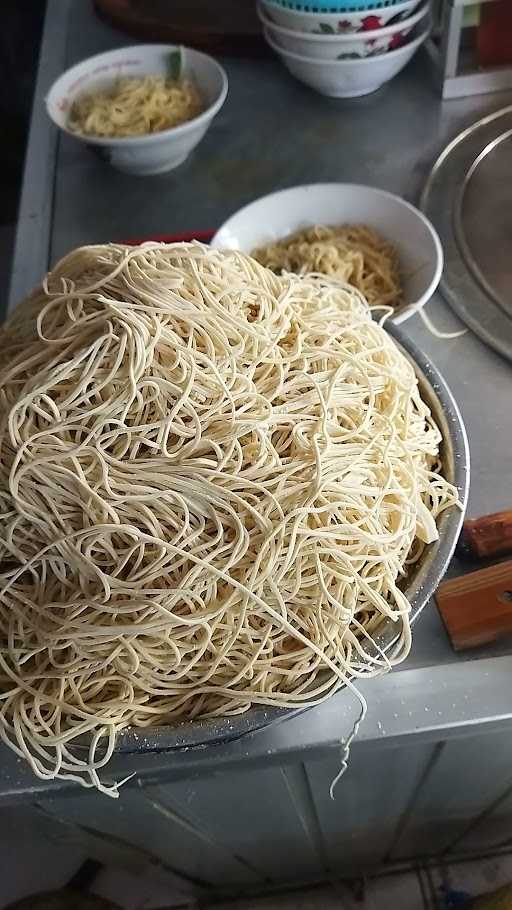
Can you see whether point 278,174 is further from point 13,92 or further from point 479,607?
point 13,92

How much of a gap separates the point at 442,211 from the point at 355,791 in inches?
25.7

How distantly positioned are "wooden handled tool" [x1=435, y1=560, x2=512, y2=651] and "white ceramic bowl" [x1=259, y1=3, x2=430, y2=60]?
66 cm

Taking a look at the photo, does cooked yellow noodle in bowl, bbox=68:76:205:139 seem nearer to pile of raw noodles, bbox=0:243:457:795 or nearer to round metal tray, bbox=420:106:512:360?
round metal tray, bbox=420:106:512:360

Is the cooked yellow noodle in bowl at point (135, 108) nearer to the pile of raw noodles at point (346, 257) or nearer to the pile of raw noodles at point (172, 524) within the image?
the pile of raw noodles at point (346, 257)

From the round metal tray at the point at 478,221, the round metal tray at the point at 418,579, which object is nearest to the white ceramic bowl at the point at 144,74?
the round metal tray at the point at 478,221

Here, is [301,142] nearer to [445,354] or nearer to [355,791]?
[445,354]

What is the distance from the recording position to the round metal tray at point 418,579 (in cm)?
43

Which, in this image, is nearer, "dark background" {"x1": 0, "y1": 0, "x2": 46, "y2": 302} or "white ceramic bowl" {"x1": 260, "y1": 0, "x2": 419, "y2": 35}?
"white ceramic bowl" {"x1": 260, "y1": 0, "x2": 419, "y2": 35}

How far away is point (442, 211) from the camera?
854mm

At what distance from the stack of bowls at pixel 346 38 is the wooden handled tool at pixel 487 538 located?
2.01 ft

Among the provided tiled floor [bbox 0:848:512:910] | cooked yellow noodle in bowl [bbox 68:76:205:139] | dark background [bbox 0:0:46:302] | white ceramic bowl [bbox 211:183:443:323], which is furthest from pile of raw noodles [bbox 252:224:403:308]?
dark background [bbox 0:0:46:302]

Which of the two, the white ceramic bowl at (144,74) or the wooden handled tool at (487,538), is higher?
the white ceramic bowl at (144,74)

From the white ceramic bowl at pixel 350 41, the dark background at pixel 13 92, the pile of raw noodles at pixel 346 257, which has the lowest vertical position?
the dark background at pixel 13 92

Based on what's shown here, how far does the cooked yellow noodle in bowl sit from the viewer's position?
0.94 m
